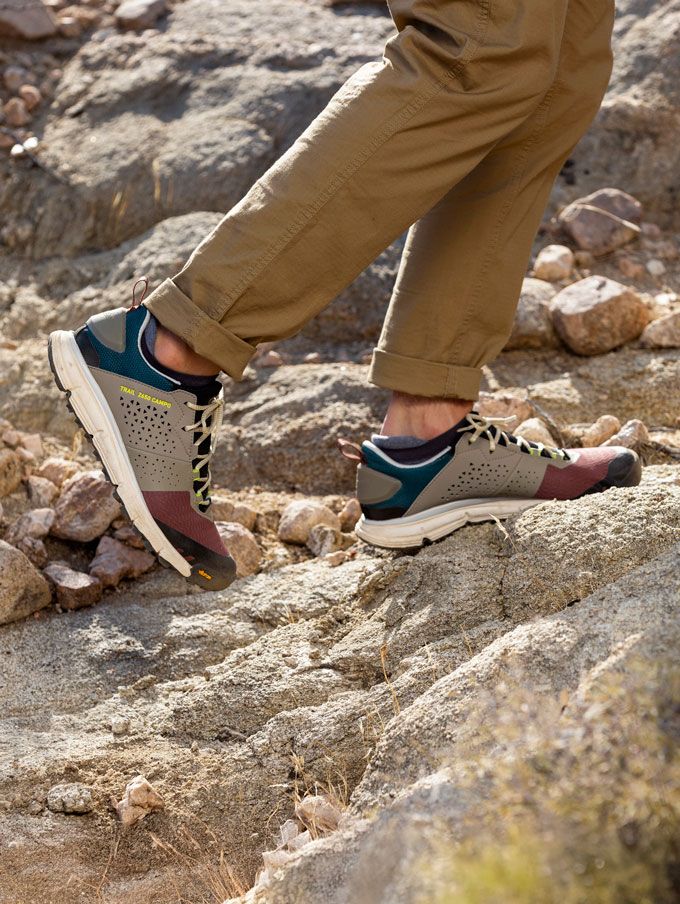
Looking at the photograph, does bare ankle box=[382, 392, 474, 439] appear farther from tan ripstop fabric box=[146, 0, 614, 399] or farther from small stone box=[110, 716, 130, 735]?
small stone box=[110, 716, 130, 735]

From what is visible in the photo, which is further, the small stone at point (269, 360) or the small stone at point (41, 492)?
the small stone at point (269, 360)

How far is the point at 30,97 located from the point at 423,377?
2488 millimetres

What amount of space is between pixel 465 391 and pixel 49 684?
3.19 feet

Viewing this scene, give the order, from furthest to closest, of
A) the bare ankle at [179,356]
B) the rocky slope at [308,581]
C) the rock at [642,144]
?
1. the rock at [642,144]
2. the bare ankle at [179,356]
3. the rocky slope at [308,581]

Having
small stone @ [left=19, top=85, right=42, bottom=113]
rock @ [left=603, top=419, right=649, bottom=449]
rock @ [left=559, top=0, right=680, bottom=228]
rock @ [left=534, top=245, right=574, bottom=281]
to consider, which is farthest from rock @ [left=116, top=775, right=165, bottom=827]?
small stone @ [left=19, top=85, right=42, bottom=113]

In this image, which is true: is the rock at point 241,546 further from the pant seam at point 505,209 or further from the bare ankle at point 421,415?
the pant seam at point 505,209

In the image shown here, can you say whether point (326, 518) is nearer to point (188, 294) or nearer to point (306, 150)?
point (188, 294)

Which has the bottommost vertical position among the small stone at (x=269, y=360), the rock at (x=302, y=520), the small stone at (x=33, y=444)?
the rock at (x=302, y=520)

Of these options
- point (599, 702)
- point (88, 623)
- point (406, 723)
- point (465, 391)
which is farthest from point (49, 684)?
point (599, 702)

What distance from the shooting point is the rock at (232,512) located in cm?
244

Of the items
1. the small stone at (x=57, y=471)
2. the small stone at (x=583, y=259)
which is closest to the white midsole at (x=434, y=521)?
the small stone at (x=57, y=471)

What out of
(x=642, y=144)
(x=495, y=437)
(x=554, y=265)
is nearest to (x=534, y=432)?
(x=495, y=437)

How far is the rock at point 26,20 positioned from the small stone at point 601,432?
281cm

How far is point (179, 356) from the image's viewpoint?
1791mm
